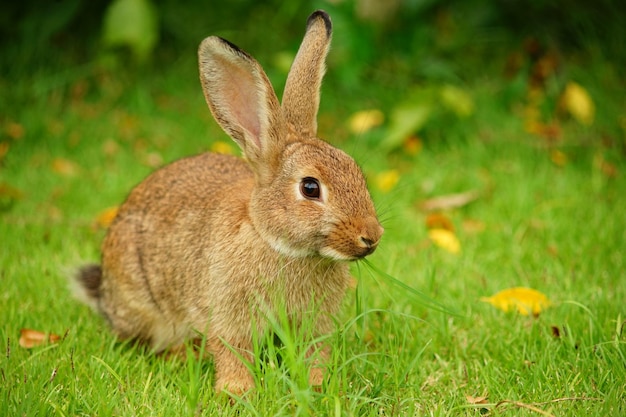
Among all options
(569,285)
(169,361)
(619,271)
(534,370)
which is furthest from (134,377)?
(619,271)

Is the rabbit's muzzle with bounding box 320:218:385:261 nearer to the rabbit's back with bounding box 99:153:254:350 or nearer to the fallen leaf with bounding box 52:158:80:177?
the rabbit's back with bounding box 99:153:254:350

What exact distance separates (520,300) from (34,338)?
2.18 meters

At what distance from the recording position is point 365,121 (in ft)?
18.7

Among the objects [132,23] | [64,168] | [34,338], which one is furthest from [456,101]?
[34,338]

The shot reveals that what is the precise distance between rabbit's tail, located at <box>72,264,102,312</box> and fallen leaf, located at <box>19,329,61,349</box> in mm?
384

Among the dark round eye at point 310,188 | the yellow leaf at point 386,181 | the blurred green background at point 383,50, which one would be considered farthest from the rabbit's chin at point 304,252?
the blurred green background at point 383,50

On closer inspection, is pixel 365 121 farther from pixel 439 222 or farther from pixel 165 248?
pixel 165 248

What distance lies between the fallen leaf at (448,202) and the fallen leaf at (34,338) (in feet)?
8.25

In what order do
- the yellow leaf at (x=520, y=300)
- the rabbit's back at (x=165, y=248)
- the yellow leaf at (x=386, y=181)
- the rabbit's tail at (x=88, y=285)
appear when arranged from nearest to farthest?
the rabbit's back at (x=165, y=248)
the yellow leaf at (x=520, y=300)
the rabbit's tail at (x=88, y=285)
the yellow leaf at (x=386, y=181)

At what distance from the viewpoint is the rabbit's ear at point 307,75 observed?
10.5ft

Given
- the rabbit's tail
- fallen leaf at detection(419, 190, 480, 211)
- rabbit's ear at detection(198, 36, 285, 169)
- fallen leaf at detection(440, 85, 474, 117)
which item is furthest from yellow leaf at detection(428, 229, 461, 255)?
the rabbit's tail

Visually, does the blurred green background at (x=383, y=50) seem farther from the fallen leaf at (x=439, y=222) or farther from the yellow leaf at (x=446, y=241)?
the yellow leaf at (x=446, y=241)

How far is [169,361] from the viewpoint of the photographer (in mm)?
3240

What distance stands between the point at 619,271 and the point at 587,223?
67 centimetres
